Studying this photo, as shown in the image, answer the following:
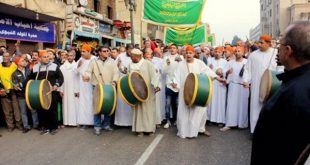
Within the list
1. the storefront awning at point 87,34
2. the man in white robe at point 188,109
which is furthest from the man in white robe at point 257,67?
the storefront awning at point 87,34

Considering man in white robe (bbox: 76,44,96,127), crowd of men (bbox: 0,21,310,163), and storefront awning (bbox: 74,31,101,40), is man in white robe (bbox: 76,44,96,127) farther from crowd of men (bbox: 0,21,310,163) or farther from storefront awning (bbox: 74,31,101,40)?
storefront awning (bbox: 74,31,101,40)

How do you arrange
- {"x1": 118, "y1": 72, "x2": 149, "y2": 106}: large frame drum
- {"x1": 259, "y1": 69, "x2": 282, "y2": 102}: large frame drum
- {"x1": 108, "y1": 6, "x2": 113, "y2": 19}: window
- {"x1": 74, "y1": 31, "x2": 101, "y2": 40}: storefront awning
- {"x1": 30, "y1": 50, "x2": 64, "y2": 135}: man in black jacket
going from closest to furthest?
1. {"x1": 259, "y1": 69, "x2": 282, "y2": 102}: large frame drum
2. {"x1": 118, "y1": 72, "x2": 149, "y2": 106}: large frame drum
3. {"x1": 30, "y1": 50, "x2": 64, "y2": 135}: man in black jacket
4. {"x1": 74, "y1": 31, "x2": 101, "y2": 40}: storefront awning
5. {"x1": 108, "y1": 6, "x2": 113, "y2": 19}: window

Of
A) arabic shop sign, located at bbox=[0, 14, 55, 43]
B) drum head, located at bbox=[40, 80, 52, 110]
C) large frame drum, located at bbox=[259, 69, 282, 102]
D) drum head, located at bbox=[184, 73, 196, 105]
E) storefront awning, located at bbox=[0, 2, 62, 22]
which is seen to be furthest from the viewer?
arabic shop sign, located at bbox=[0, 14, 55, 43]

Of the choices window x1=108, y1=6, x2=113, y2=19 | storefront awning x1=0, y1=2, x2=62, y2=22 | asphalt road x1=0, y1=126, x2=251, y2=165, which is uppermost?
window x1=108, y1=6, x2=113, y2=19

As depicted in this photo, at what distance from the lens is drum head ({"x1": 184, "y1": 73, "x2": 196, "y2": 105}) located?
7.15m

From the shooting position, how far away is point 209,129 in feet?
27.5

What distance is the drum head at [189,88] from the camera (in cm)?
715

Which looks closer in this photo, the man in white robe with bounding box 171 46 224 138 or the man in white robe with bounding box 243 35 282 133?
the man in white robe with bounding box 243 35 282 133

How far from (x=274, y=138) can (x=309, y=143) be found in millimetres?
213

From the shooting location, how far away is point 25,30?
15.4 meters

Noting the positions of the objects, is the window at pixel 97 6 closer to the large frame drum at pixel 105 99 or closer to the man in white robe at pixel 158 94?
the man in white robe at pixel 158 94

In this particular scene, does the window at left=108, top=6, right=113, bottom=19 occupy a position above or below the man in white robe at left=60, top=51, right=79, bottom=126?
above

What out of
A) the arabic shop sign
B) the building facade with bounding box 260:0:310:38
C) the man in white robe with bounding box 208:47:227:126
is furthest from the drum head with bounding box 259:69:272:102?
the building facade with bounding box 260:0:310:38

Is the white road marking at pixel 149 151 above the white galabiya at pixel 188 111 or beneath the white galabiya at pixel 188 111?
beneath
